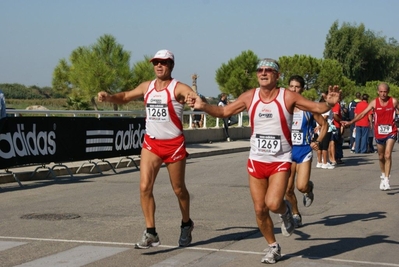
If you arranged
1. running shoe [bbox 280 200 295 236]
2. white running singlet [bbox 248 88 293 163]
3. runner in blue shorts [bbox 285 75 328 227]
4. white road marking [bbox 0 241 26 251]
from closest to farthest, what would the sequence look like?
white running singlet [bbox 248 88 293 163] → running shoe [bbox 280 200 295 236] → white road marking [bbox 0 241 26 251] → runner in blue shorts [bbox 285 75 328 227]

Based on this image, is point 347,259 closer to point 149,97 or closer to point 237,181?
point 149,97

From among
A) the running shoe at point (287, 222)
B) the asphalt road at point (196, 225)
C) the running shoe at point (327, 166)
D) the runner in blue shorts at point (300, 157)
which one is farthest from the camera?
the running shoe at point (327, 166)

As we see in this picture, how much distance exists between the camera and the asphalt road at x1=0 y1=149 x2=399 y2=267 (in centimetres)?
794

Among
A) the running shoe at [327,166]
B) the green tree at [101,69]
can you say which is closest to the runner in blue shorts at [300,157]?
the running shoe at [327,166]

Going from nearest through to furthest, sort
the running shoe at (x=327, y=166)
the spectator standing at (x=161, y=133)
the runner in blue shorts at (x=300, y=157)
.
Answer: the spectator standing at (x=161, y=133), the runner in blue shorts at (x=300, y=157), the running shoe at (x=327, y=166)

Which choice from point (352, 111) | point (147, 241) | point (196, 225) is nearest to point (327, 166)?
point (352, 111)

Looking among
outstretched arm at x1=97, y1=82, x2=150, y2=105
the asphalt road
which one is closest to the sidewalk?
the asphalt road

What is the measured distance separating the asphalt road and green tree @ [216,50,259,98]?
265ft

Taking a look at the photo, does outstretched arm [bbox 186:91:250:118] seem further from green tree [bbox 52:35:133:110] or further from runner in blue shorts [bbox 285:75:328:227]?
green tree [bbox 52:35:133:110]

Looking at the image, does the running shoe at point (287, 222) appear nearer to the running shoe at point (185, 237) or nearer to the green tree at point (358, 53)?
the running shoe at point (185, 237)

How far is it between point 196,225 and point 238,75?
289ft

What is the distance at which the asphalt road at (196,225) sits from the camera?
7.94 m

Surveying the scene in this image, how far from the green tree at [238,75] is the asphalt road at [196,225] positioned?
80693 mm

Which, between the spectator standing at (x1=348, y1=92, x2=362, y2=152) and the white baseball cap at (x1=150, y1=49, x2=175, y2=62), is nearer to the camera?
the white baseball cap at (x1=150, y1=49, x2=175, y2=62)
